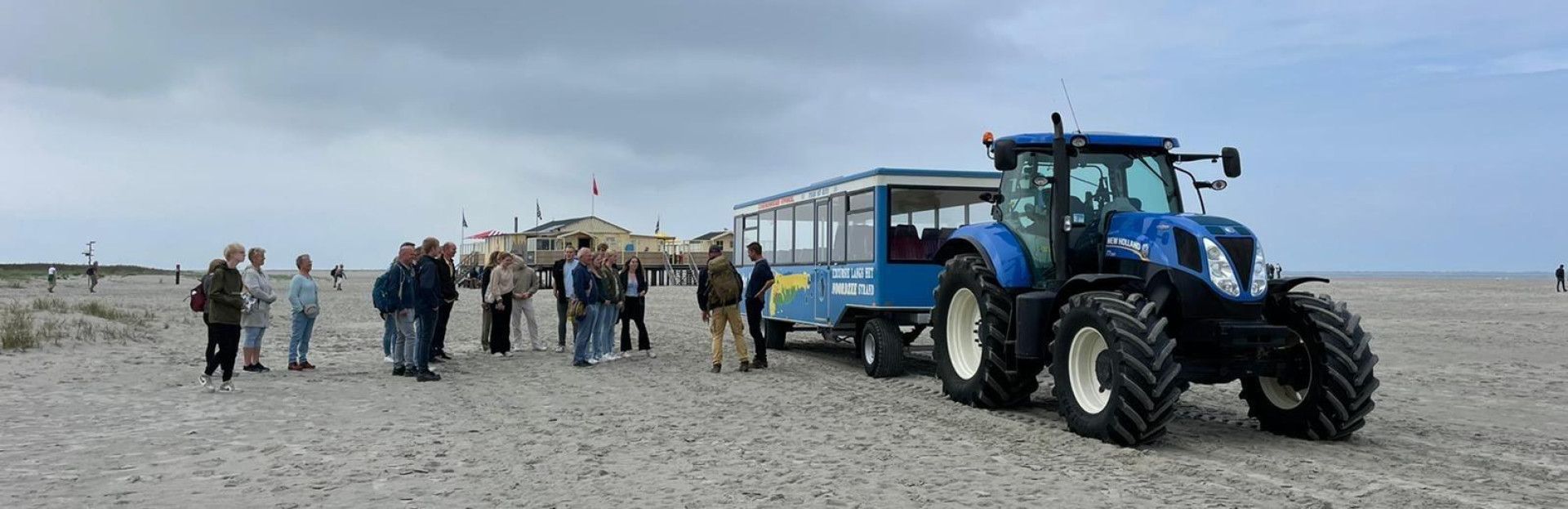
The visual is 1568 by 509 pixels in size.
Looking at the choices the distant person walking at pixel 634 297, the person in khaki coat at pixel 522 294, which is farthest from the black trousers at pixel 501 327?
the distant person walking at pixel 634 297

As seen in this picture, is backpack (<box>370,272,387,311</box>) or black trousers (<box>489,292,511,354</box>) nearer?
backpack (<box>370,272,387,311</box>)

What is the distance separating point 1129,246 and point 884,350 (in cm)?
413

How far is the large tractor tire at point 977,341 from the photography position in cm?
877

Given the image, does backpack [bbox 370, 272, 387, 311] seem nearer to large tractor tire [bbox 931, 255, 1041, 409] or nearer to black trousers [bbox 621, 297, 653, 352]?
black trousers [bbox 621, 297, 653, 352]

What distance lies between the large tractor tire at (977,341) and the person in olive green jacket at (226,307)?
6558 millimetres

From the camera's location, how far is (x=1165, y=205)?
8.63 m

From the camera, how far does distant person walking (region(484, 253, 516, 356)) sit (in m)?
14.7

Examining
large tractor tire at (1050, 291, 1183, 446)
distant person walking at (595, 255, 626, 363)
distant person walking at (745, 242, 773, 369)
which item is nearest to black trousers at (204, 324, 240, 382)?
distant person walking at (595, 255, 626, 363)

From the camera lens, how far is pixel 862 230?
12.0 m

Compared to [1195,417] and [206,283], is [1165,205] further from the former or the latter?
[206,283]

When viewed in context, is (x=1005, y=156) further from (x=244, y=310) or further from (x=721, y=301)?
(x=244, y=310)

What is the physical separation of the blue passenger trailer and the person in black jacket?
4508 millimetres

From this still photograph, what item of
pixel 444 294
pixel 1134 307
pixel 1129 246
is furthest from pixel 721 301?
pixel 1134 307

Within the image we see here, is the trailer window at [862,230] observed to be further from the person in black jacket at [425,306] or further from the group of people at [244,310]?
the group of people at [244,310]
